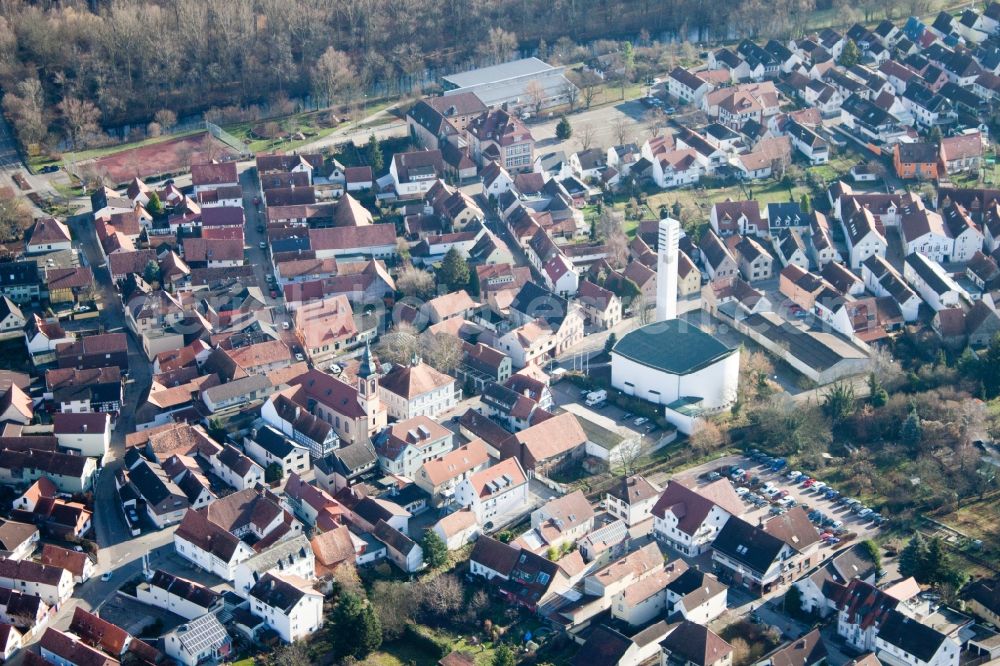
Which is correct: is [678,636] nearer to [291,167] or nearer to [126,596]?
[126,596]

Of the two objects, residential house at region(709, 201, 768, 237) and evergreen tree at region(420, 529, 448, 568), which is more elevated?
residential house at region(709, 201, 768, 237)

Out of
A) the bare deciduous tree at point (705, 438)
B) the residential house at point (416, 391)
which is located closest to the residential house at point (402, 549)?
the residential house at point (416, 391)

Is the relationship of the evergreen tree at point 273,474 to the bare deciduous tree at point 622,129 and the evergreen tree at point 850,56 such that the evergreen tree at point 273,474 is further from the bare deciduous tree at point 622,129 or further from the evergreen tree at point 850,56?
the evergreen tree at point 850,56

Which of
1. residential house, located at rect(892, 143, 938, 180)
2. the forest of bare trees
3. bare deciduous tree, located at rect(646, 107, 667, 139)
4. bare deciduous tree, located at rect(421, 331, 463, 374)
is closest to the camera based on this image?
bare deciduous tree, located at rect(421, 331, 463, 374)

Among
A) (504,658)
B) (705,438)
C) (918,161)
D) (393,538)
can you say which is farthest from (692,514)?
(918,161)

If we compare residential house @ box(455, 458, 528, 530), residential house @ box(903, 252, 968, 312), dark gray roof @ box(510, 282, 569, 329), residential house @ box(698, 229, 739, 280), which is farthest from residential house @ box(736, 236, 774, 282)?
residential house @ box(455, 458, 528, 530)

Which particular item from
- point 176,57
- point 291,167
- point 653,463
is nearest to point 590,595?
point 653,463

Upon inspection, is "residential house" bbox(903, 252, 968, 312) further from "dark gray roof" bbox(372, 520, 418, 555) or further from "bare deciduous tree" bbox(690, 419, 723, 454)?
"dark gray roof" bbox(372, 520, 418, 555)
